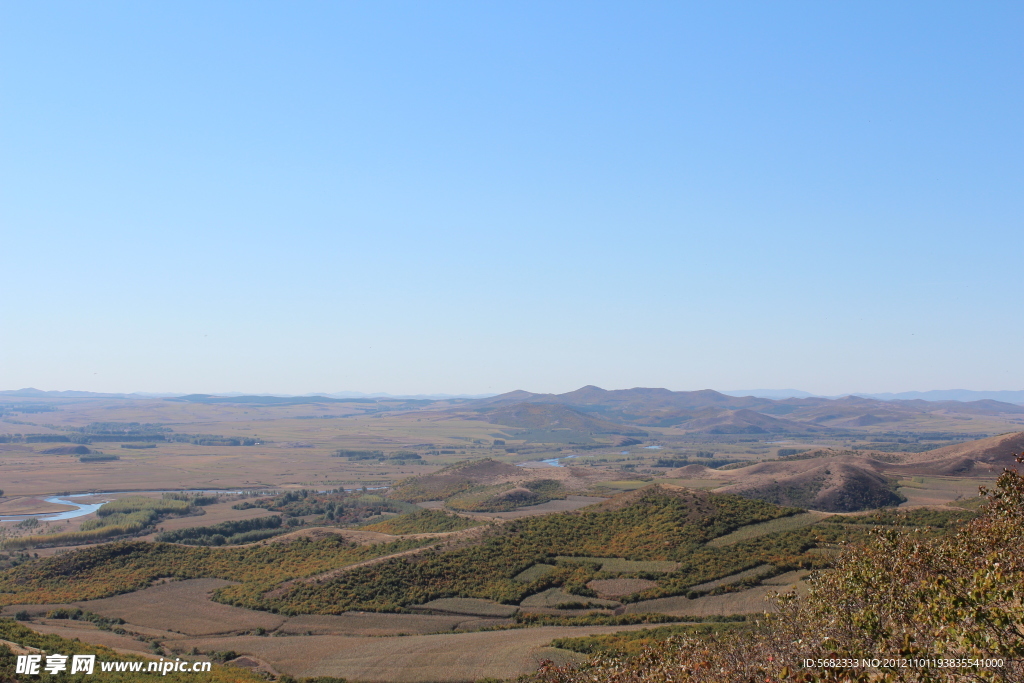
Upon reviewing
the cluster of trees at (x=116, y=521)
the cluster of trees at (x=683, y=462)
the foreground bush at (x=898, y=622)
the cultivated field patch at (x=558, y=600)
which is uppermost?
the foreground bush at (x=898, y=622)

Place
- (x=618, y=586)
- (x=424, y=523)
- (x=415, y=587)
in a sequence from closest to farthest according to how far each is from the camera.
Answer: (x=618, y=586) → (x=415, y=587) → (x=424, y=523)

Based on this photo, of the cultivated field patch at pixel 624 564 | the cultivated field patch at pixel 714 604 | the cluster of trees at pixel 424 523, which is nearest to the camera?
the cultivated field patch at pixel 714 604

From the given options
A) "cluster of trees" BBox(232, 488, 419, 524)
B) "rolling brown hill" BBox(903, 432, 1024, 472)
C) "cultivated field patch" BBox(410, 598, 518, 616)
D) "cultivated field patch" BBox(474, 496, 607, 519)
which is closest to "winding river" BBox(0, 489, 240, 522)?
"cluster of trees" BBox(232, 488, 419, 524)

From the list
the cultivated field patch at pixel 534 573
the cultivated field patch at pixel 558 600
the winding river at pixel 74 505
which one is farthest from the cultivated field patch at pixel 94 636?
the winding river at pixel 74 505

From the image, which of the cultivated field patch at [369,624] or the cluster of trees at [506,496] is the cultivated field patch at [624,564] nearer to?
the cultivated field patch at [369,624]

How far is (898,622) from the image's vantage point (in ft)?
56.6

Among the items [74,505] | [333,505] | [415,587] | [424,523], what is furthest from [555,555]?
[74,505]

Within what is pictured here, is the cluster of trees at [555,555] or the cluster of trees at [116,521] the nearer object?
the cluster of trees at [555,555]

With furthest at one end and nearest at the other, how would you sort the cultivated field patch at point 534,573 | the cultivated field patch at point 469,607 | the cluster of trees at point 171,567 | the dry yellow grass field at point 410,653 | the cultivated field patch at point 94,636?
1. the cluster of trees at point 171,567
2. the cultivated field patch at point 534,573
3. the cultivated field patch at point 469,607
4. the cultivated field patch at point 94,636
5. the dry yellow grass field at point 410,653

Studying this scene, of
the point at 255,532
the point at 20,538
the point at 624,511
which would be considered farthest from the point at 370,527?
the point at 20,538

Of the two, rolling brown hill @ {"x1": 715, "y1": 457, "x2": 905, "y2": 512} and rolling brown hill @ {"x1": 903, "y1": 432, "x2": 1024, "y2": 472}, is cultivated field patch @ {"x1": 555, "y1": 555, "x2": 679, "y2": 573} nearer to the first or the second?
rolling brown hill @ {"x1": 715, "y1": 457, "x2": 905, "y2": 512}

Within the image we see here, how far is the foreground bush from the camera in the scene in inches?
459

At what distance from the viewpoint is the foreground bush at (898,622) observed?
11.7m

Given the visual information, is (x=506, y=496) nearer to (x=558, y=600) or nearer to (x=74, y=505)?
(x=558, y=600)
